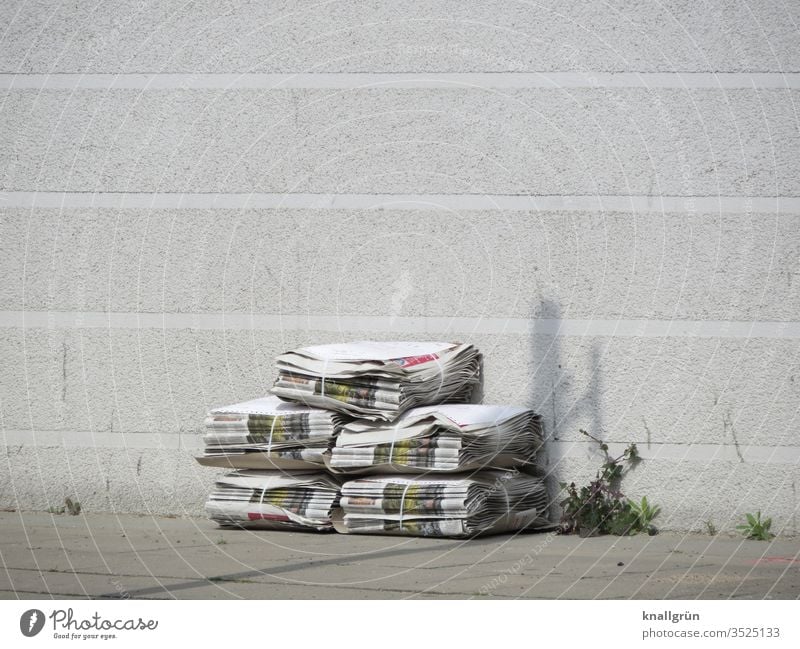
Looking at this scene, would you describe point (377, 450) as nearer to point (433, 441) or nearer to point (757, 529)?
point (433, 441)

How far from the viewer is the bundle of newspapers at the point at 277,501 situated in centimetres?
555

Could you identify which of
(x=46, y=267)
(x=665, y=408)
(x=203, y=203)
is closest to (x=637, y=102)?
(x=665, y=408)

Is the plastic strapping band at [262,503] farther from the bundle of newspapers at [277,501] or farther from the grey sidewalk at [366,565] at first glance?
the grey sidewalk at [366,565]

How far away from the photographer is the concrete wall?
5703mm

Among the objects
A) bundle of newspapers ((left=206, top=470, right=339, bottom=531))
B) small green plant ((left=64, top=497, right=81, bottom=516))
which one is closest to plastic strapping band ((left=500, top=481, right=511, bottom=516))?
bundle of newspapers ((left=206, top=470, right=339, bottom=531))

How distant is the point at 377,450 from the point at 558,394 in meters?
1.12

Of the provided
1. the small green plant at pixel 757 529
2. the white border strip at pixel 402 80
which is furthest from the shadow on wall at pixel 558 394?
the white border strip at pixel 402 80

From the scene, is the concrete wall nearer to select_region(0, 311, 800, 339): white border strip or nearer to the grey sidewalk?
select_region(0, 311, 800, 339): white border strip

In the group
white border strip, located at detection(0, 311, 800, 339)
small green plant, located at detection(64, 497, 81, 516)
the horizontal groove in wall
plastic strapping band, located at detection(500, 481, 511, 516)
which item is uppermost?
white border strip, located at detection(0, 311, 800, 339)

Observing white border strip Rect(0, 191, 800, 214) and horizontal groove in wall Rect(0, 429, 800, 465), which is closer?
horizontal groove in wall Rect(0, 429, 800, 465)

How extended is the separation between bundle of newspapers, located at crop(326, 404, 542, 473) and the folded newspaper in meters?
0.10

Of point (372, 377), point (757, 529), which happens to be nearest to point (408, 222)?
point (372, 377)

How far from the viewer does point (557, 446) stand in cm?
584

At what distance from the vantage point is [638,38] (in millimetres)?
Result: 5867
